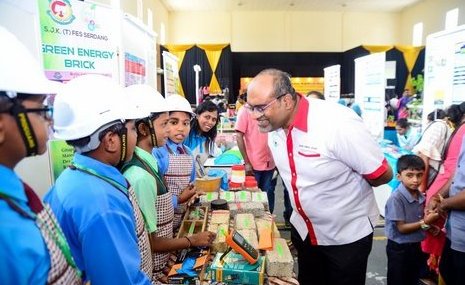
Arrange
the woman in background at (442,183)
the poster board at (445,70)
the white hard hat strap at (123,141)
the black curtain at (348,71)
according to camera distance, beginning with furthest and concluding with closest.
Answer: the black curtain at (348,71) < the poster board at (445,70) < the woman in background at (442,183) < the white hard hat strap at (123,141)

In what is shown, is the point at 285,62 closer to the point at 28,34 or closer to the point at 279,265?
the point at 28,34

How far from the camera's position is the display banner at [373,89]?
5160 millimetres

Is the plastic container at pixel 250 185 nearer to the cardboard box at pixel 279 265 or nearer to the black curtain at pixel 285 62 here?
the cardboard box at pixel 279 265

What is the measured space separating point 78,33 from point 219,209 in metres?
1.55

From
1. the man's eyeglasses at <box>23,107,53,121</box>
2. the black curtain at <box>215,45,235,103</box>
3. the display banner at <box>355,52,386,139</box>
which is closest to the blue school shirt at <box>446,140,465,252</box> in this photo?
the man's eyeglasses at <box>23,107,53,121</box>

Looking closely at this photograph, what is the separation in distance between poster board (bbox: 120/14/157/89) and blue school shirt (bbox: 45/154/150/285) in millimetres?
1998

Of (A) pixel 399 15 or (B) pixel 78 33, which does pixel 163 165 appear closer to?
(B) pixel 78 33

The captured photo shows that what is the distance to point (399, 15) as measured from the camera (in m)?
13.1

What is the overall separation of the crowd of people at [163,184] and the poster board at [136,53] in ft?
2.52

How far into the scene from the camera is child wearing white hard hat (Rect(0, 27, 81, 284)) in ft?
2.04

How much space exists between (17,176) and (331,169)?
1290mm

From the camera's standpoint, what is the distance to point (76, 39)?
2.35 metres

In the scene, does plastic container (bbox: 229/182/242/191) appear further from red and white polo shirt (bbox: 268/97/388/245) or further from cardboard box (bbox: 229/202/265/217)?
red and white polo shirt (bbox: 268/97/388/245)

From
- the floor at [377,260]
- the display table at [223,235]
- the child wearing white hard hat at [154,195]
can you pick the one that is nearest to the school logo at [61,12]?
the child wearing white hard hat at [154,195]
